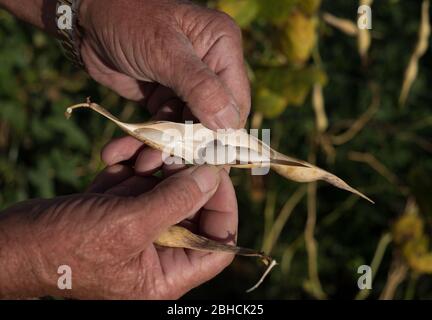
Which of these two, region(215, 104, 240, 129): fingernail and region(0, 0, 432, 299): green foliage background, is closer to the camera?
region(215, 104, 240, 129): fingernail

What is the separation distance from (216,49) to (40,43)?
3.31 feet

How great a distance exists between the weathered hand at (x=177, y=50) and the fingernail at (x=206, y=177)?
0.08 meters

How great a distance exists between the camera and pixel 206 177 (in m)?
0.98

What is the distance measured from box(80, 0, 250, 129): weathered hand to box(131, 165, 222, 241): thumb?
0.10 meters

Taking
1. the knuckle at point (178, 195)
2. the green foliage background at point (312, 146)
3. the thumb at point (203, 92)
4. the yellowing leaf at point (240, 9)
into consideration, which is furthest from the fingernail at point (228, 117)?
the green foliage background at point (312, 146)

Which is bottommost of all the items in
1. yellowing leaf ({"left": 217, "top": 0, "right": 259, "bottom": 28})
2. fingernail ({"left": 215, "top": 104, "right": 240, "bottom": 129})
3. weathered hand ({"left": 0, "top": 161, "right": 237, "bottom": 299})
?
weathered hand ({"left": 0, "top": 161, "right": 237, "bottom": 299})

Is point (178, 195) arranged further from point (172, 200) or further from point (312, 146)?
point (312, 146)

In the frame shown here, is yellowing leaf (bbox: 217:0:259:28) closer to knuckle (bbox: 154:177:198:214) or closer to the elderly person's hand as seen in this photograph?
the elderly person's hand

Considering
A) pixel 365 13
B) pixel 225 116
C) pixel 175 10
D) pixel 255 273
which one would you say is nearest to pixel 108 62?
pixel 175 10

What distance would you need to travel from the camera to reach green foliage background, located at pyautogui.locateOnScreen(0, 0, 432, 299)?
1702 mm

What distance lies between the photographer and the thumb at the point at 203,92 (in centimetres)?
96

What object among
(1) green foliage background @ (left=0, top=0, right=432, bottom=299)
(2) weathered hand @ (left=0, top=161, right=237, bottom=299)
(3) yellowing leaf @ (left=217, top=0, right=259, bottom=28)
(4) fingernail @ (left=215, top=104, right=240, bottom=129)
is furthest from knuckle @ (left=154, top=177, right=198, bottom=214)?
(1) green foliage background @ (left=0, top=0, right=432, bottom=299)
